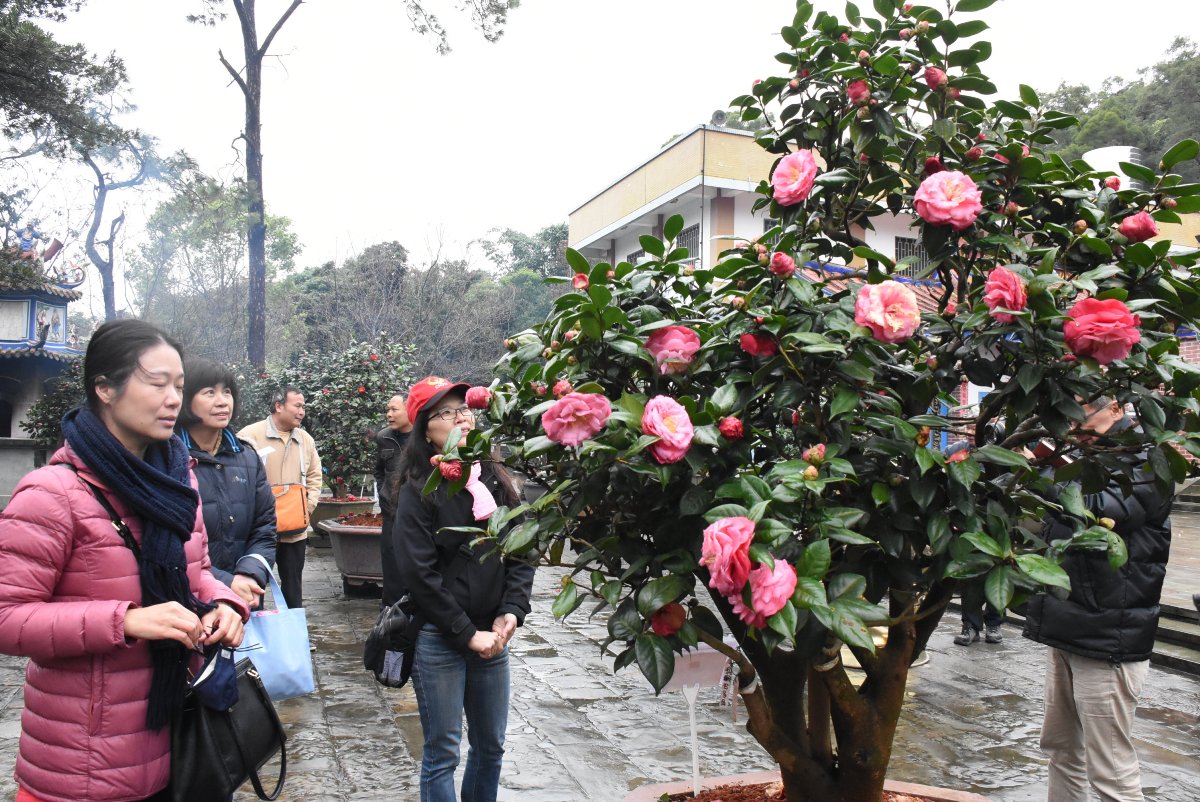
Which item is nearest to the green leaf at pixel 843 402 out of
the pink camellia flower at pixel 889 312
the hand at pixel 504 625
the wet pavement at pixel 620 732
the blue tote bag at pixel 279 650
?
the pink camellia flower at pixel 889 312

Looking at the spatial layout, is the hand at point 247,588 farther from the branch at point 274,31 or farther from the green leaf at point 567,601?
the branch at point 274,31

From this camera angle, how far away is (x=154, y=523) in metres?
2.09

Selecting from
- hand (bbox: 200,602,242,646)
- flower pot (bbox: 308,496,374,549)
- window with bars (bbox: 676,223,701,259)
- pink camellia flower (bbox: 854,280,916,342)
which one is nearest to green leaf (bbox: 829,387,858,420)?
pink camellia flower (bbox: 854,280,916,342)

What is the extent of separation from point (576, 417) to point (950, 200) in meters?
0.90

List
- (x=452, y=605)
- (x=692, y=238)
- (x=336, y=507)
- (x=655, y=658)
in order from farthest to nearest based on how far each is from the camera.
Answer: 1. (x=692, y=238)
2. (x=336, y=507)
3. (x=452, y=605)
4. (x=655, y=658)

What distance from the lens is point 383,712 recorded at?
5.00 metres

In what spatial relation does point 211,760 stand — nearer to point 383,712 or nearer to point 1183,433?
point 1183,433

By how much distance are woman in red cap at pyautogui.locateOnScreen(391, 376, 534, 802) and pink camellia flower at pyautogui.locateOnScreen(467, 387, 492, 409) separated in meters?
0.78

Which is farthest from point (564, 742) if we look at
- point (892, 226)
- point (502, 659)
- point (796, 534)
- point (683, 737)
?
point (892, 226)

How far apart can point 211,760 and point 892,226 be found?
21.4 m

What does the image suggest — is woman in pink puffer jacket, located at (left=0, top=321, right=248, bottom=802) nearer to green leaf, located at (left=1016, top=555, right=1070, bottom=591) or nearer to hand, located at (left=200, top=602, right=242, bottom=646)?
hand, located at (left=200, top=602, right=242, bottom=646)

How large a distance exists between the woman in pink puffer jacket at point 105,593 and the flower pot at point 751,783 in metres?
1.26

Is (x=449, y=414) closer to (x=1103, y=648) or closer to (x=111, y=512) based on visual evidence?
(x=111, y=512)

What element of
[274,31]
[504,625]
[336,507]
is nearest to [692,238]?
[274,31]
